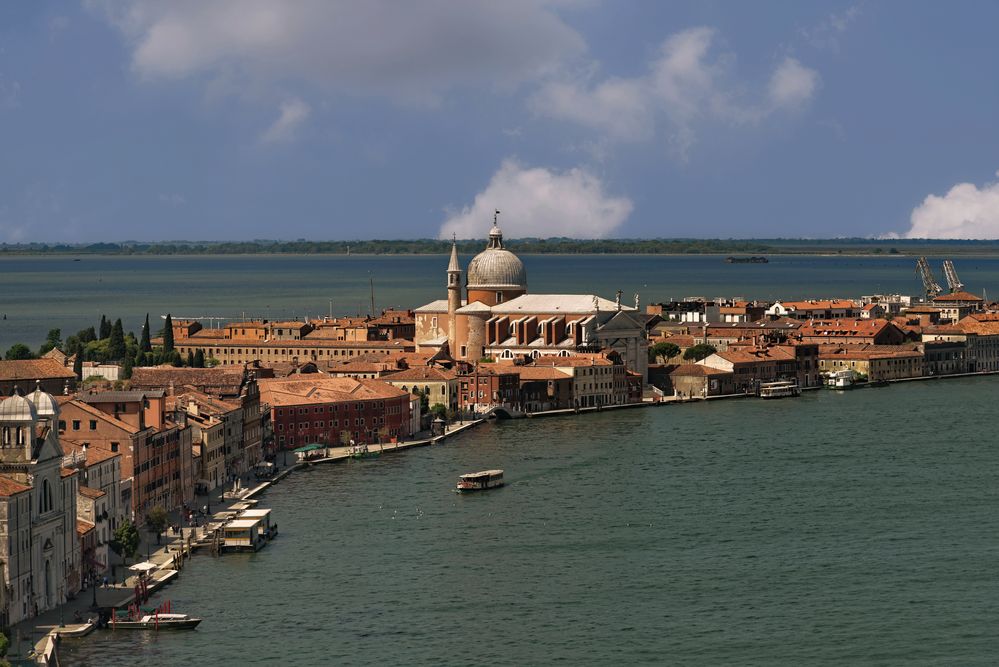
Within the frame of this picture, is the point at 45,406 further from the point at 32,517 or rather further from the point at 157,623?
the point at 157,623

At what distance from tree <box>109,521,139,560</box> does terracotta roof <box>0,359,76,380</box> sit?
19.9 m

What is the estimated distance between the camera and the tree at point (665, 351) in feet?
265

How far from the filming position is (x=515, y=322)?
78625 millimetres

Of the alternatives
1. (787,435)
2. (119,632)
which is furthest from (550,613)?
(787,435)

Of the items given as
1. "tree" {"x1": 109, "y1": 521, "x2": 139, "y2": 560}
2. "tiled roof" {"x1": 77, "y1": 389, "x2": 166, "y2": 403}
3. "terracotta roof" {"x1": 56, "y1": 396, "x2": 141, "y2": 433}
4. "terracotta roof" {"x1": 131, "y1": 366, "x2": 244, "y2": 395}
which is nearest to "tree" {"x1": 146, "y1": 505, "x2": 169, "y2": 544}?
"terracotta roof" {"x1": 56, "y1": 396, "x2": 141, "y2": 433}

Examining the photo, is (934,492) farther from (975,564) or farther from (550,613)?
(550,613)

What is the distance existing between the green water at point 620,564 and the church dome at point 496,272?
2811 cm

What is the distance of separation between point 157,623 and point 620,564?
9.06 meters

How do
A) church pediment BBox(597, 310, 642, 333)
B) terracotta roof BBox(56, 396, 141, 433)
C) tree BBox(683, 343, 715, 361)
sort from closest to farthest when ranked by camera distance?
1. terracotta roof BBox(56, 396, 141, 433)
2. church pediment BBox(597, 310, 642, 333)
3. tree BBox(683, 343, 715, 361)

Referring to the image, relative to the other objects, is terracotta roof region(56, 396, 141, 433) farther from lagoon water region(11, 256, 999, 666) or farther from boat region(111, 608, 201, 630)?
boat region(111, 608, 201, 630)

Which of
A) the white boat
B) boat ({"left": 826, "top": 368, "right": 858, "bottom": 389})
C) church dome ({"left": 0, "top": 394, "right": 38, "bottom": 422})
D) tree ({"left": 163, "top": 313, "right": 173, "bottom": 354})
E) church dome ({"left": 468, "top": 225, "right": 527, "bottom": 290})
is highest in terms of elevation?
church dome ({"left": 468, "top": 225, "right": 527, "bottom": 290})

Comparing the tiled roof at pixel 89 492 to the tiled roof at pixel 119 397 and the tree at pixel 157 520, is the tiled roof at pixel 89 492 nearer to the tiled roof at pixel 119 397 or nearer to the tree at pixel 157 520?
the tree at pixel 157 520

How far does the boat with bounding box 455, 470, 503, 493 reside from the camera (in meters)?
45.5

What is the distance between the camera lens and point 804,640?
3050cm
